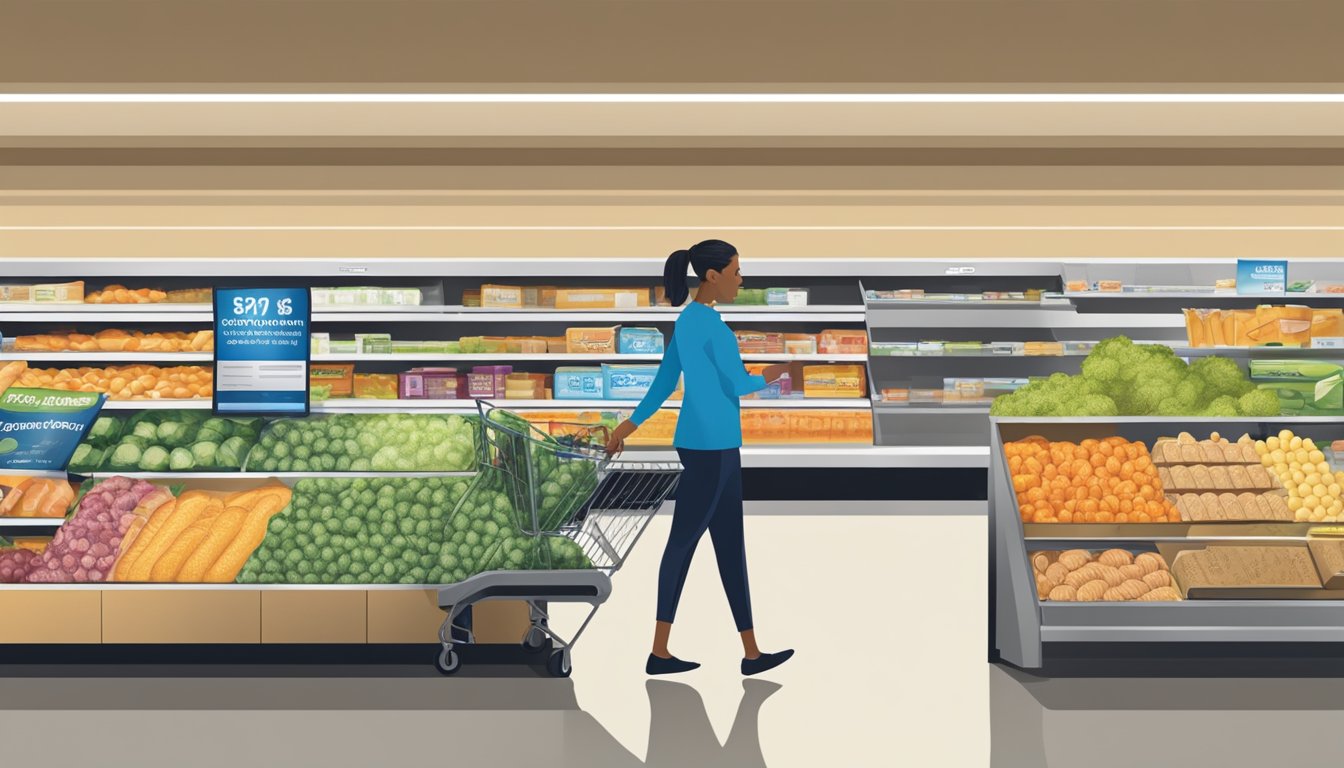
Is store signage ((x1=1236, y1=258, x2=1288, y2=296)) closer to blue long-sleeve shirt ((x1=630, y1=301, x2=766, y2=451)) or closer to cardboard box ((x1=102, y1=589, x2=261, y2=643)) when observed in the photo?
blue long-sleeve shirt ((x1=630, y1=301, x2=766, y2=451))

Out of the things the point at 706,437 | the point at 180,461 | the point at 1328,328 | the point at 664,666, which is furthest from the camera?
the point at 1328,328

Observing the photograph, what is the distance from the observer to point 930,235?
333 inches

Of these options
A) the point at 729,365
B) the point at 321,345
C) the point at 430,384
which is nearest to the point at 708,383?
the point at 729,365

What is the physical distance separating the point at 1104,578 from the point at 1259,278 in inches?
175

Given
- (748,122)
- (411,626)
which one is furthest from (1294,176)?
(411,626)

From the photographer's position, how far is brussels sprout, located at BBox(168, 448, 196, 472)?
4422mm

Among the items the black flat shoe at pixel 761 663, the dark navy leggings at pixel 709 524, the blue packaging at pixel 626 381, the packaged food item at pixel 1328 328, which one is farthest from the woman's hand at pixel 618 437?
the packaged food item at pixel 1328 328

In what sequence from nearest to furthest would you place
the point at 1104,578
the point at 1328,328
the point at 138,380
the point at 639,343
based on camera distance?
1. the point at 1104,578
2. the point at 1328,328
3. the point at 138,380
4. the point at 639,343

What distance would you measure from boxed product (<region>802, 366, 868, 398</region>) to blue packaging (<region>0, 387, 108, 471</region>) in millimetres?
4733

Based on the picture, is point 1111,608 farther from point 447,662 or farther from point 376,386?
point 376,386

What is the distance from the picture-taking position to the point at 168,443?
4.54 metres

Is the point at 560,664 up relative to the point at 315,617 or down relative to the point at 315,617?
down

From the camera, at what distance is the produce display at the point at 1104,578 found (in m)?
4.02

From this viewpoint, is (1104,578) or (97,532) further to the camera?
(97,532)
